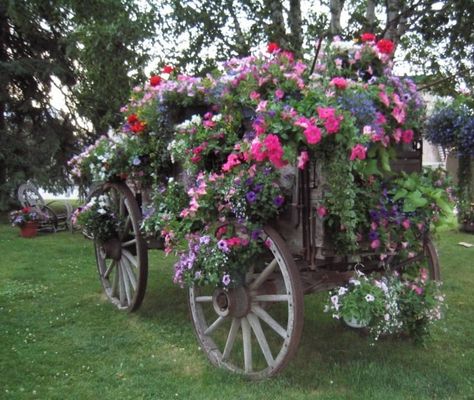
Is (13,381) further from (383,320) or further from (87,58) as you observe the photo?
(87,58)

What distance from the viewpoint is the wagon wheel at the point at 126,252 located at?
184 inches

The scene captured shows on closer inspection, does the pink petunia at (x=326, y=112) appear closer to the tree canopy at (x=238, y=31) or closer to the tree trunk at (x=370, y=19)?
the tree canopy at (x=238, y=31)

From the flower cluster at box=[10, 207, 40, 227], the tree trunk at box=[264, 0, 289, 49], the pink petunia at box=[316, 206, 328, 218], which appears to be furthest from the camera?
the flower cluster at box=[10, 207, 40, 227]

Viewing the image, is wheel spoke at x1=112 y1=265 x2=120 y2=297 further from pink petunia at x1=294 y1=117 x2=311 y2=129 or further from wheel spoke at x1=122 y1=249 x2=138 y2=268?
pink petunia at x1=294 y1=117 x2=311 y2=129

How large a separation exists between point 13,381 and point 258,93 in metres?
2.53

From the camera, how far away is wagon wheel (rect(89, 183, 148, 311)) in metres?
4.66

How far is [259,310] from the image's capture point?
3.49m

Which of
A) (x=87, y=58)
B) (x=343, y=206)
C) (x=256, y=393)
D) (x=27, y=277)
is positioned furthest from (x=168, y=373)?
(x=87, y=58)

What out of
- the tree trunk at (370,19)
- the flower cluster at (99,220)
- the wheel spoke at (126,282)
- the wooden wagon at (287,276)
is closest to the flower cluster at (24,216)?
the flower cluster at (99,220)

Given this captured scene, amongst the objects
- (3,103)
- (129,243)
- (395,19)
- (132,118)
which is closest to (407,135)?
(132,118)

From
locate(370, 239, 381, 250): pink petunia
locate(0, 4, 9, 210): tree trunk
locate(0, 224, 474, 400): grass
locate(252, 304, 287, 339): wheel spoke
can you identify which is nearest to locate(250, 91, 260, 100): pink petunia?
locate(370, 239, 381, 250): pink petunia

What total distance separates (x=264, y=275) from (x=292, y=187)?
2.00 ft

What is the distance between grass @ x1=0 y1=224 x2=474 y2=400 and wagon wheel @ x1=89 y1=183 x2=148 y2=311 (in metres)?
0.19

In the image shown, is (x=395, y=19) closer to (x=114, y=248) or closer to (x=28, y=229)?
(x=114, y=248)
